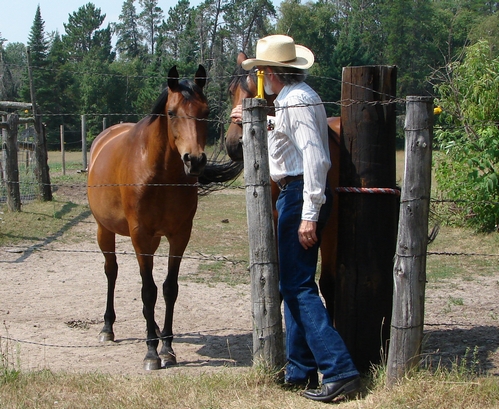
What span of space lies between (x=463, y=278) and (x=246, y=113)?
461cm

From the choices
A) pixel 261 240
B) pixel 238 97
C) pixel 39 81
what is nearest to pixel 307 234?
pixel 261 240

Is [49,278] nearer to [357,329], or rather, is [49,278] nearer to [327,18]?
[357,329]

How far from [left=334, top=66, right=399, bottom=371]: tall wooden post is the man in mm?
306

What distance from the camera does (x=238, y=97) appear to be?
15.5 ft

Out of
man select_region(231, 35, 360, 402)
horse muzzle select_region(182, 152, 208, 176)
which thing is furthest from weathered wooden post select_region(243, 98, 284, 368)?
horse muzzle select_region(182, 152, 208, 176)

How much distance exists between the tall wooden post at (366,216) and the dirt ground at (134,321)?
37 cm

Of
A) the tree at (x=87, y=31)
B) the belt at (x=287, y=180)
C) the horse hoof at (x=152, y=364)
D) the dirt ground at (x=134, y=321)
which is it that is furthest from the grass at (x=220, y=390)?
the tree at (x=87, y=31)

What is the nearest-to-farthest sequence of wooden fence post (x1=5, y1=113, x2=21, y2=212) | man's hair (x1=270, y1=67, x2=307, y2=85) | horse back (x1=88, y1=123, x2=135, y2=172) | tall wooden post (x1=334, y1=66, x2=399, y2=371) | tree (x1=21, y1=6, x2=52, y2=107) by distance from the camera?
man's hair (x1=270, y1=67, x2=307, y2=85), tall wooden post (x1=334, y1=66, x2=399, y2=371), horse back (x1=88, y1=123, x2=135, y2=172), wooden fence post (x1=5, y1=113, x2=21, y2=212), tree (x1=21, y1=6, x2=52, y2=107)

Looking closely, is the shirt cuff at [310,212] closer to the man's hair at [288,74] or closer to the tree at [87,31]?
the man's hair at [288,74]

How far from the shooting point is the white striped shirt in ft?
10.7

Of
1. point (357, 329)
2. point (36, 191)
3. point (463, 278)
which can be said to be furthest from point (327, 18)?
point (357, 329)

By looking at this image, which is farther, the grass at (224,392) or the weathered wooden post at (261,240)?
→ the weathered wooden post at (261,240)

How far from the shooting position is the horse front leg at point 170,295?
4.73m

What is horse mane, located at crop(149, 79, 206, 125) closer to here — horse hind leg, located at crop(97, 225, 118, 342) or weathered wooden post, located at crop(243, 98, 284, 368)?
weathered wooden post, located at crop(243, 98, 284, 368)
